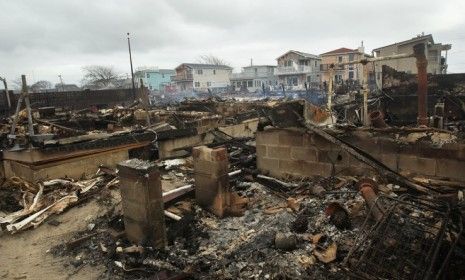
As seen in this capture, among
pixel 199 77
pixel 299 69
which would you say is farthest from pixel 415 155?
pixel 199 77

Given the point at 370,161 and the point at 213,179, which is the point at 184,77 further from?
the point at 370,161

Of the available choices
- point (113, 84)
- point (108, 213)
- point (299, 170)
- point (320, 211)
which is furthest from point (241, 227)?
point (113, 84)

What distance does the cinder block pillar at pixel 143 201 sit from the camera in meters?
5.40

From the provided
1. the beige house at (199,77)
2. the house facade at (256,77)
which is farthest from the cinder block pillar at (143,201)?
the beige house at (199,77)

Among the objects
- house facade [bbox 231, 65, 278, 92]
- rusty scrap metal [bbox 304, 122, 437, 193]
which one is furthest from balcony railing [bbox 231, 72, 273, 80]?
rusty scrap metal [bbox 304, 122, 437, 193]

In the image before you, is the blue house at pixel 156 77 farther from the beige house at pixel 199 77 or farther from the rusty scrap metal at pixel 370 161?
the rusty scrap metal at pixel 370 161

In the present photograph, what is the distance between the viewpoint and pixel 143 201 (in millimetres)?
5418

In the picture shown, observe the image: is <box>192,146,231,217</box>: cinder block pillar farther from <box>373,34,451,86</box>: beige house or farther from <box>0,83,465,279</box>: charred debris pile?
<box>373,34,451,86</box>: beige house

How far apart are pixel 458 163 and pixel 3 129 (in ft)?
46.7

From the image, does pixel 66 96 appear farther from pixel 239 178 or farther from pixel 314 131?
pixel 314 131

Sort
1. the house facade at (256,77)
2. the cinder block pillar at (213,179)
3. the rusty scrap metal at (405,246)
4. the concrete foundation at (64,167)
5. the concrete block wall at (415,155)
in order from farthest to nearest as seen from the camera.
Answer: the house facade at (256,77), the concrete foundation at (64,167), the cinder block pillar at (213,179), the concrete block wall at (415,155), the rusty scrap metal at (405,246)

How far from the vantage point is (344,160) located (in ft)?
23.0

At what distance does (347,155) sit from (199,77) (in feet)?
195

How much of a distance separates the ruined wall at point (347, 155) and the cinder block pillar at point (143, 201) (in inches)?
131
